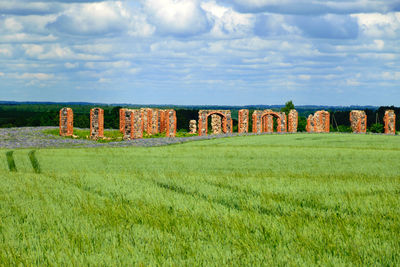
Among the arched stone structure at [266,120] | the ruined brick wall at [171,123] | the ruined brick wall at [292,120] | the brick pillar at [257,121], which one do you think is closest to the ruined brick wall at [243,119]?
the brick pillar at [257,121]

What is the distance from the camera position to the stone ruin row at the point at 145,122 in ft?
119

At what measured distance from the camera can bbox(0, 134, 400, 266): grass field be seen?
19.1 feet

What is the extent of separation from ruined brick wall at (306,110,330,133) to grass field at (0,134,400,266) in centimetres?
3289

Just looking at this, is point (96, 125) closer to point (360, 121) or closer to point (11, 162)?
point (11, 162)

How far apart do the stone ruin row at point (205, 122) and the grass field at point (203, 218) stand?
76.6 ft

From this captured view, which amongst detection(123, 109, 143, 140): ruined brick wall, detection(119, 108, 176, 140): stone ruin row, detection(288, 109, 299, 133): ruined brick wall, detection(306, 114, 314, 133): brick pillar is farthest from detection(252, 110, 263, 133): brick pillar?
detection(123, 109, 143, 140): ruined brick wall

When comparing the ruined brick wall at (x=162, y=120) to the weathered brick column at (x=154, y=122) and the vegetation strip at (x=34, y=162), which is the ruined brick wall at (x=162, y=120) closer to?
the weathered brick column at (x=154, y=122)

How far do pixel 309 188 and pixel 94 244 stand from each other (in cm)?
570

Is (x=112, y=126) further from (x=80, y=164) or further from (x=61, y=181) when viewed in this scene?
(x=61, y=181)

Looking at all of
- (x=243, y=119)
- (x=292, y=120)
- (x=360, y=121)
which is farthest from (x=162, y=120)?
(x=360, y=121)

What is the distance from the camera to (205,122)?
44.2 m

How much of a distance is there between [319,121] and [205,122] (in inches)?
474

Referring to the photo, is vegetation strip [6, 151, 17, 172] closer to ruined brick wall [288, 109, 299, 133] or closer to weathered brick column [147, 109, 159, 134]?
weathered brick column [147, 109, 159, 134]

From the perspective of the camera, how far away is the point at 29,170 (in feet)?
50.8
